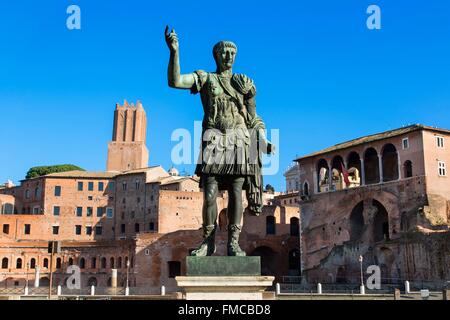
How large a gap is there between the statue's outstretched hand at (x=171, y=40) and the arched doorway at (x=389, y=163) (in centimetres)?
5198

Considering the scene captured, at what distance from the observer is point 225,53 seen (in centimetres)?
766

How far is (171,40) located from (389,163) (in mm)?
54438

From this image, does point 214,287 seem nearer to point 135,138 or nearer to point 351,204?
point 351,204

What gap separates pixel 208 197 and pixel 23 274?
64.8 metres

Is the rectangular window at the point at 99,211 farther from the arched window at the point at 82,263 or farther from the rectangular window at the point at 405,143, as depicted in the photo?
the rectangular window at the point at 405,143

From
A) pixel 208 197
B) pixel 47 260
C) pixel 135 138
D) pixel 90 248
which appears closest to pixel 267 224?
pixel 90 248

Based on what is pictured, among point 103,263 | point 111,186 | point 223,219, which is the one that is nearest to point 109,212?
point 111,186

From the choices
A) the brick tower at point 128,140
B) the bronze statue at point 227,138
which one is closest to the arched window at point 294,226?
the brick tower at point 128,140

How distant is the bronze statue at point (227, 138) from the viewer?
286 inches

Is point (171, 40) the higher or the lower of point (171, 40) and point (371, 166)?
the lower

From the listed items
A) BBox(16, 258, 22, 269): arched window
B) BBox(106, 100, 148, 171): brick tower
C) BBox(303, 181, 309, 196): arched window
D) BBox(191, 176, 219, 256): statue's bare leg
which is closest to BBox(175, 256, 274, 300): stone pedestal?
BBox(191, 176, 219, 256): statue's bare leg

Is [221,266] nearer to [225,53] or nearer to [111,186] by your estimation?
[225,53]

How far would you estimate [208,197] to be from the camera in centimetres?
729
